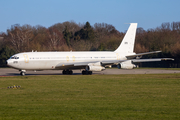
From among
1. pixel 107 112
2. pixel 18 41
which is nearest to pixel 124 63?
pixel 107 112

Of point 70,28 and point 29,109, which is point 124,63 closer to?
point 29,109

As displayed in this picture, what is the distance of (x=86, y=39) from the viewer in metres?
119

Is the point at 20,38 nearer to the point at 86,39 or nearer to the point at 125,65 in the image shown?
the point at 86,39

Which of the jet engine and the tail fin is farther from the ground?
the tail fin

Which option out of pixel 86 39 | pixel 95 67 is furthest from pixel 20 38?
pixel 95 67

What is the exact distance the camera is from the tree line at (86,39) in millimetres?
78562

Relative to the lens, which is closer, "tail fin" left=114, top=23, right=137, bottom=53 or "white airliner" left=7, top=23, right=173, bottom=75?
"white airliner" left=7, top=23, right=173, bottom=75

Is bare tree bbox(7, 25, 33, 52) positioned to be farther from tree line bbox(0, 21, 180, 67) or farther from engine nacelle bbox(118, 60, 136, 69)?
engine nacelle bbox(118, 60, 136, 69)

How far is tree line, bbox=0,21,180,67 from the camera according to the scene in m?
78.6

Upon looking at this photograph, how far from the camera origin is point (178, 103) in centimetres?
1527

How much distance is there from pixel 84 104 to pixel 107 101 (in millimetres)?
1638

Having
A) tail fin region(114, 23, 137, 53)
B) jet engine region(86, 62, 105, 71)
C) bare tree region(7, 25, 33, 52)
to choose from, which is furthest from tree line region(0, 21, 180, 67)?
jet engine region(86, 62, 105, 71)

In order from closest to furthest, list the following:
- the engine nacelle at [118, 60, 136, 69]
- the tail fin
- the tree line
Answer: the engine nacelle at [118, 60, 136, 69] → the tail fin → the tree line

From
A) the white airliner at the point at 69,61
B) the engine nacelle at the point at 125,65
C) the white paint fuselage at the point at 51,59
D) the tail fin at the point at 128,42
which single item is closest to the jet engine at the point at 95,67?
the white airliner at the point at 69,61
